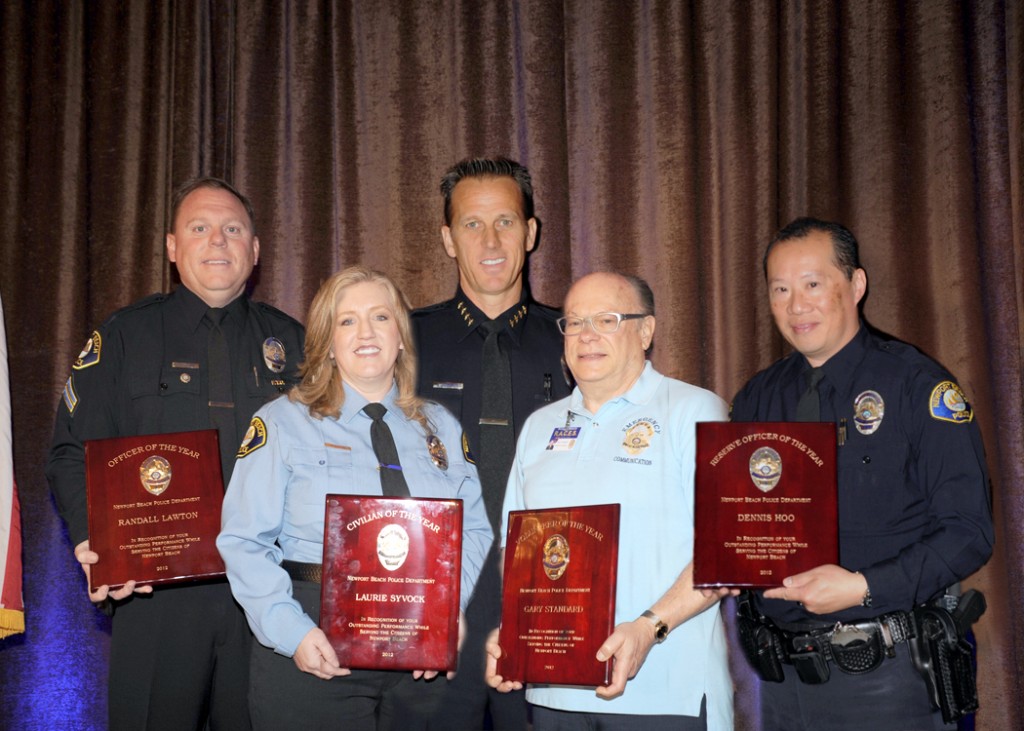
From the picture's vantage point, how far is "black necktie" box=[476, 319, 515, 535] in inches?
119

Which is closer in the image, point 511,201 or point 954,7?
point 511,201

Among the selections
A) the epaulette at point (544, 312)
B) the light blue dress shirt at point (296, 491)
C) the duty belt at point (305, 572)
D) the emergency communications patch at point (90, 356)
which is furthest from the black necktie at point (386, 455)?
the emergency communications patch at point (90, 356)

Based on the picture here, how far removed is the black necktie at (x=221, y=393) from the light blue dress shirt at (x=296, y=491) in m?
0.52

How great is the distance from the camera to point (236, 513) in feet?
8.27

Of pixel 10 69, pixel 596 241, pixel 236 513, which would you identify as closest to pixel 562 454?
pixel 236 513

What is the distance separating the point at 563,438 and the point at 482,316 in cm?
80

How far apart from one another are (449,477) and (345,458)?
1.03 feet

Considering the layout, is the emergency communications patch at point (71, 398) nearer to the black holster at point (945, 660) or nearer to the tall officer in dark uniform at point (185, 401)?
the tall officer in dark uniform at point (185, 401)

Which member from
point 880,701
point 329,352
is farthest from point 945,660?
point 329,352

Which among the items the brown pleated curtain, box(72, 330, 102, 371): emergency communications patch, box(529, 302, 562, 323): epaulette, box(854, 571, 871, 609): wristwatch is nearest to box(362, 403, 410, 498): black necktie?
box(529, 302, 562, 323): epaulette

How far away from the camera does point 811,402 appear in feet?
9.20

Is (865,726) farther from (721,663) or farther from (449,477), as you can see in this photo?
(449,477)

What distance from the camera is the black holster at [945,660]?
251 centimetres

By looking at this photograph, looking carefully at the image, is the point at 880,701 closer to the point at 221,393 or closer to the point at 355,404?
the point at 355,404
